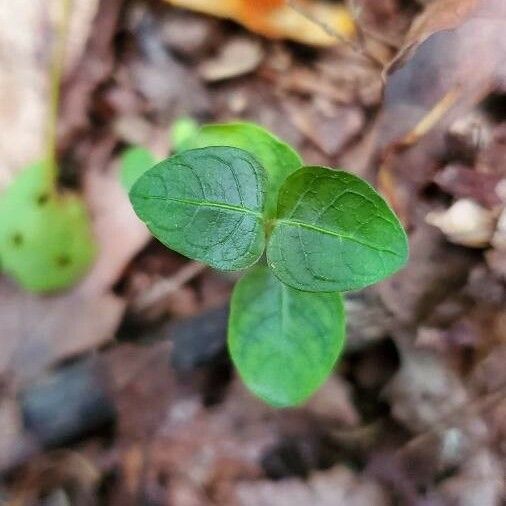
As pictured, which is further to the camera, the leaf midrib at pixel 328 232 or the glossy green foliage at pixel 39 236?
the glossy green foliage at pixel 39 236

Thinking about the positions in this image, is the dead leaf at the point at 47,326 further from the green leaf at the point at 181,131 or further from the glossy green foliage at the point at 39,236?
the green leaf at the point at 181,131

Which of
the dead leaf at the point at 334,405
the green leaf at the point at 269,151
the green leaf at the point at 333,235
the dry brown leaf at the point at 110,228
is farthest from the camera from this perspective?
the dry brown leaf at the point at 110,228

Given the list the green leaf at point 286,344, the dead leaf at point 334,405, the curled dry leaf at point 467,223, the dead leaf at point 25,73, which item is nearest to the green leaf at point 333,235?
the green leaf at point 286,344

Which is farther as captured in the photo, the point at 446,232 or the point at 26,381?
the point at 26,381

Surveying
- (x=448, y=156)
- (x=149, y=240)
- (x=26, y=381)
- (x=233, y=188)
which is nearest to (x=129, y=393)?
(x=26, y=381)

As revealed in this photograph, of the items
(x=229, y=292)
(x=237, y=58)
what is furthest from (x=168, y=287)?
(x=237, y=58)

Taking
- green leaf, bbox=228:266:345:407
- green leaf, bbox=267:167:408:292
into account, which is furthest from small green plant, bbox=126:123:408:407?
green leaf, bbox=228:266:345:407

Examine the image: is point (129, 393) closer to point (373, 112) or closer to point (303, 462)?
point (303, 462)
